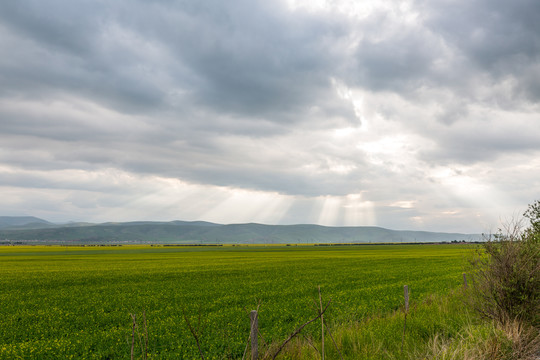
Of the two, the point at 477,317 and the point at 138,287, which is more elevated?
the point at 477,317

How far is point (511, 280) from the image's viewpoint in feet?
40.4

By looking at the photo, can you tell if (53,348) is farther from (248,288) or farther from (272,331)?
(248,288)

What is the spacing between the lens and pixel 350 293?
90.6 ft

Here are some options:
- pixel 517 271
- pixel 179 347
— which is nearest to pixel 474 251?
pixel 517 271

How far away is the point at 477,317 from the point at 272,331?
806 centimetres

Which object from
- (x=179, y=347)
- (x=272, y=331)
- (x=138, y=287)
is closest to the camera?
(x=179, y=347)

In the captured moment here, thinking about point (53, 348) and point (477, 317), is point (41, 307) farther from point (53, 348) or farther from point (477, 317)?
point (477, 317)

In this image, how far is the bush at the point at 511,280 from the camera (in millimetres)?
12188

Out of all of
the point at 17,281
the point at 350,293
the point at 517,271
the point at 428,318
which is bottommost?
the point at 17,281

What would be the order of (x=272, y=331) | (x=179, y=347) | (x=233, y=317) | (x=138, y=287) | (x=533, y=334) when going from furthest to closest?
(x=138, y=287)
(x=233, y=317)
(x=272, y=331)
(x=179, y=347)
(x=533, y=334)

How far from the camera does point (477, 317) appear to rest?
44.9 feet

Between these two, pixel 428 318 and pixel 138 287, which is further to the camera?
pixel 138 287

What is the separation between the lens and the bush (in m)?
12.2

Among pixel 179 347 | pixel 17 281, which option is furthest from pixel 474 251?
pixel 17 281
